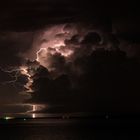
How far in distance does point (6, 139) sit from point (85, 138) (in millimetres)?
23253

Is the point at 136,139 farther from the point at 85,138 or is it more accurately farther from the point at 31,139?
the point at 31,139

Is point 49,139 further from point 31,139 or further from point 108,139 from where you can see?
point 108,139

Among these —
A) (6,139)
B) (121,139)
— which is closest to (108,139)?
(121,139)

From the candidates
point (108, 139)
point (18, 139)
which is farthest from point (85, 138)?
point (18, 139)

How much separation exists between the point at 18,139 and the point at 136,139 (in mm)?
34850

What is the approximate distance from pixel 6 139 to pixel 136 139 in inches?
1482

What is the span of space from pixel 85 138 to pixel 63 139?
27.1 feet

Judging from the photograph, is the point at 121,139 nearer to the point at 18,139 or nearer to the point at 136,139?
the point at 136,139

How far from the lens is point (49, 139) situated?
156m

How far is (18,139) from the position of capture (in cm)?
16125

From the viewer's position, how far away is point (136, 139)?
Answer: 15288 cm

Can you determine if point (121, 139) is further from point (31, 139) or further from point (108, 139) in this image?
point (31, 139)

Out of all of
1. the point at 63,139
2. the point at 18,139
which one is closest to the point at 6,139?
the point at 18,139

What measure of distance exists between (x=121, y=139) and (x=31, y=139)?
1020 inches
